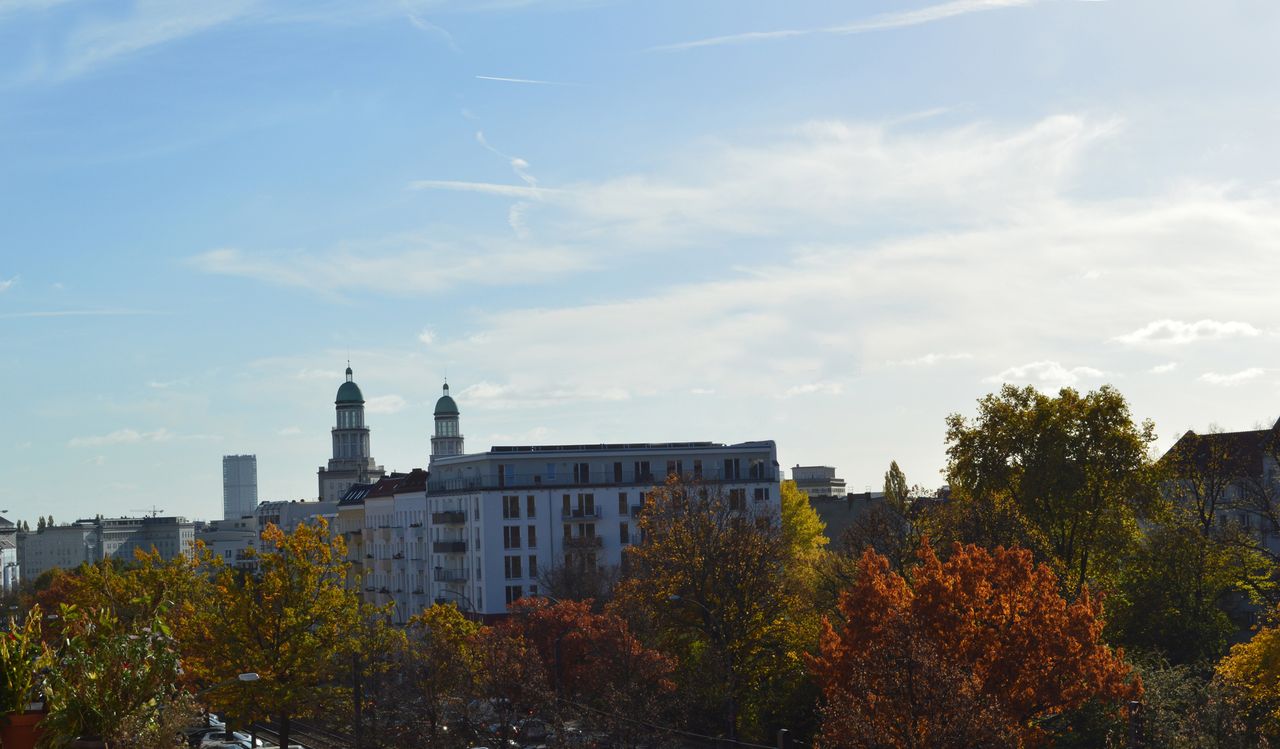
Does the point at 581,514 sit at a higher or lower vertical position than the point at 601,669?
higher

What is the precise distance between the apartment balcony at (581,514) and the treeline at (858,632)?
69.2 ft

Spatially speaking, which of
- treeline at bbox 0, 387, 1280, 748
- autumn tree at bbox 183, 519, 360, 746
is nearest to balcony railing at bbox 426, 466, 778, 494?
treeline at bbox 0, 387, 1280, 748

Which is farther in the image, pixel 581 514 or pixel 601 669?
pixel 581 514

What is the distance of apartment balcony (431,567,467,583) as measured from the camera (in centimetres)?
10919

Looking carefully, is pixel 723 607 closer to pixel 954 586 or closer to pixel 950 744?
pixel 954 586

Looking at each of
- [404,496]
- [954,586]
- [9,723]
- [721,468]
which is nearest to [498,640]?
[954,586]

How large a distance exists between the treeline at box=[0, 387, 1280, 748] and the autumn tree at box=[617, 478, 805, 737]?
0.39ft

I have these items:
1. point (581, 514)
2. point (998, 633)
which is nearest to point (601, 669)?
point (998, 633)

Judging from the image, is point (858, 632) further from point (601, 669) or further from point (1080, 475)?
point (1080, 475)

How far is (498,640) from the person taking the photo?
5838 cm

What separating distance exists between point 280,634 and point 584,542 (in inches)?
1988

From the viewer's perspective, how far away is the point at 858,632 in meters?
44.4

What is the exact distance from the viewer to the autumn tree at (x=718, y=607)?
57.6 meters

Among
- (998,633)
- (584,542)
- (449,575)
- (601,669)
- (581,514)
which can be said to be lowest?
(601,669)
